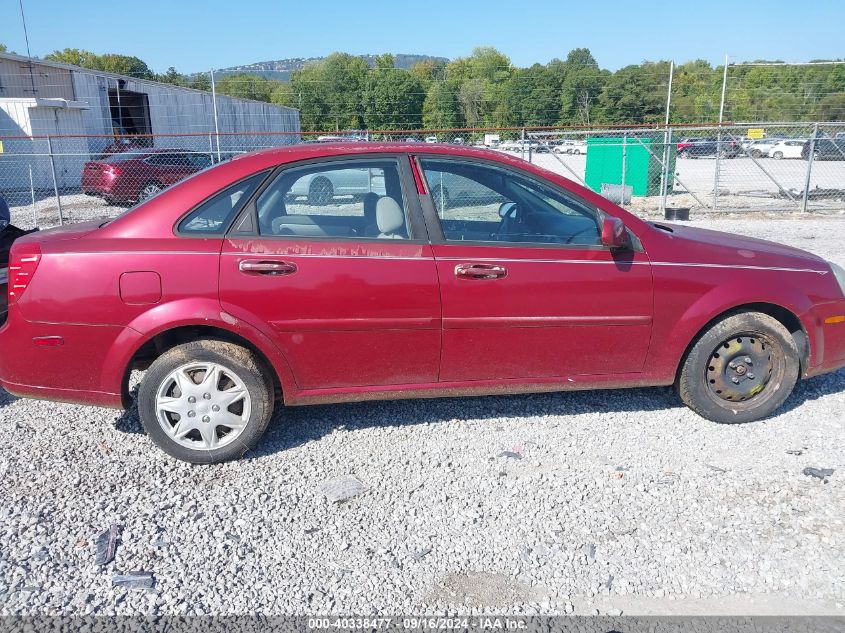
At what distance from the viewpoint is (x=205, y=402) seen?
3775 millimetres

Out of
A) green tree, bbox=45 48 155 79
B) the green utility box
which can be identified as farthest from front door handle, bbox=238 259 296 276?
green tree, bbox=45 48 155 79

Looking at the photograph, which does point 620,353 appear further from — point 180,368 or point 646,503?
point 180,368

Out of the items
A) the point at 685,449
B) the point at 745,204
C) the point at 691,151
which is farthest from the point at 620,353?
the point at 691,151

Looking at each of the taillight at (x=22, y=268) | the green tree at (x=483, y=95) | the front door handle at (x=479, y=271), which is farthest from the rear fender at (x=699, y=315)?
the green tree at (x=483, y=95)

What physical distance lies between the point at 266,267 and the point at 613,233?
1932 millimetres

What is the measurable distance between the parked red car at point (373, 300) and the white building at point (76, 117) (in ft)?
43.7

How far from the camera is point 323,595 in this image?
2811 mm

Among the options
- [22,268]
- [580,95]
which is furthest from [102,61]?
[22,268]

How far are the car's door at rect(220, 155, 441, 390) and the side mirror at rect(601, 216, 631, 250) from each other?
1.00 m

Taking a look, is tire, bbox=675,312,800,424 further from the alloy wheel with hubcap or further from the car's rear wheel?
the car's rear wheel

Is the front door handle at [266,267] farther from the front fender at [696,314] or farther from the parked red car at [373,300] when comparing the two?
the front fender at [696,314]

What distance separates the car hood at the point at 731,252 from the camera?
412cm

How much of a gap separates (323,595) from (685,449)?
7.54 feet

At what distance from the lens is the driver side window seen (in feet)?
13.2
